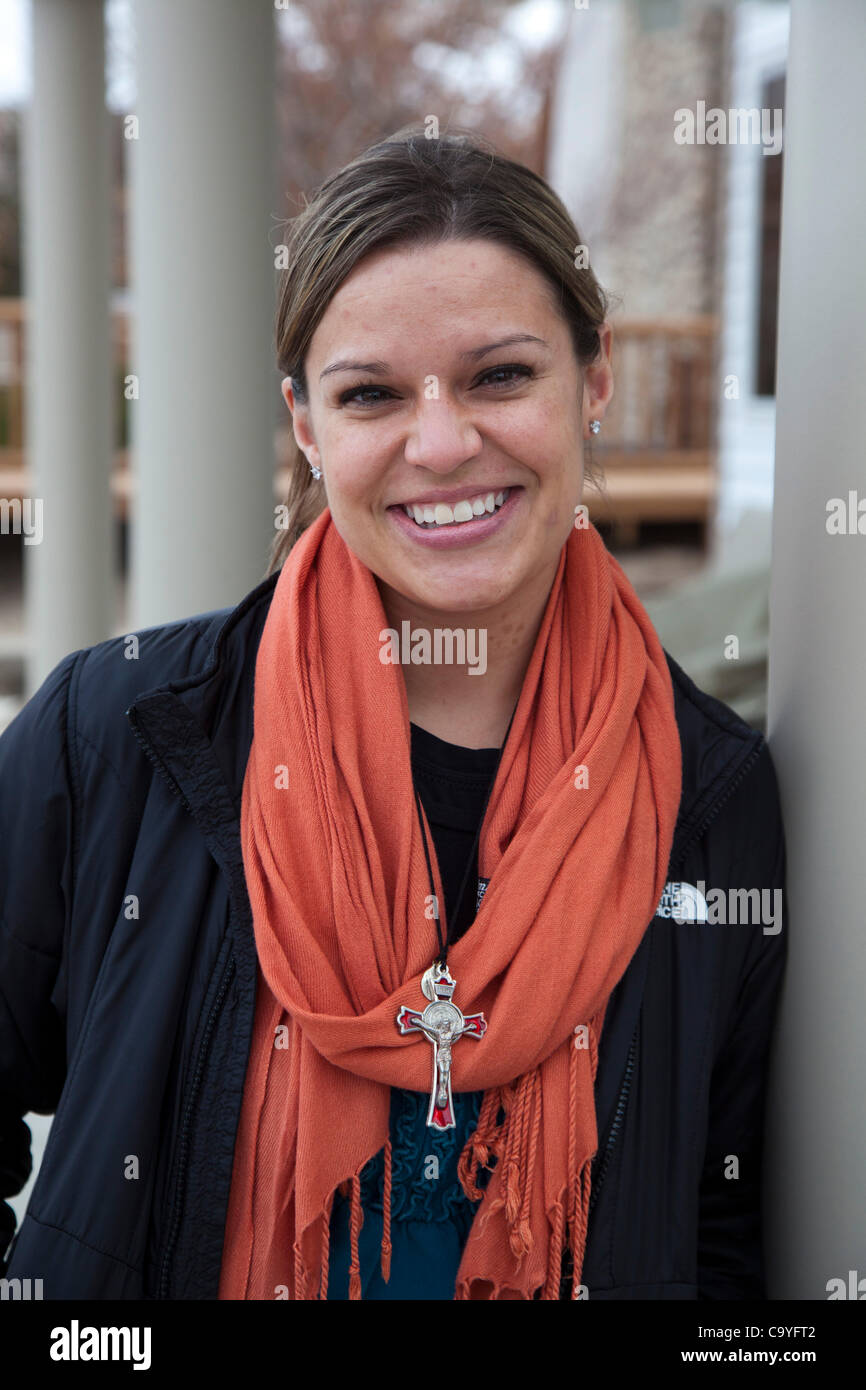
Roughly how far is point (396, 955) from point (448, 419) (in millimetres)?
691

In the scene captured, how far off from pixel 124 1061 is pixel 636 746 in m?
0.80

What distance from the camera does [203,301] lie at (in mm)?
3232

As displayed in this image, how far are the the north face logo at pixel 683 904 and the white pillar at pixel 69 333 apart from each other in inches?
135

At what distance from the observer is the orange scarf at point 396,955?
175 cm

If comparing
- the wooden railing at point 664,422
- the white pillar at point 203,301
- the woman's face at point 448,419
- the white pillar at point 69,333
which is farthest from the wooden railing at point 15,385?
Answer: the woman's face at point 448,419

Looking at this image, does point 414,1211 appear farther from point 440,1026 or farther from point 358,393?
point 358,393

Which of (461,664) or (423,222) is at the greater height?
(423,222)

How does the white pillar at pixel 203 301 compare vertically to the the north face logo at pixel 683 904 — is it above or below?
above

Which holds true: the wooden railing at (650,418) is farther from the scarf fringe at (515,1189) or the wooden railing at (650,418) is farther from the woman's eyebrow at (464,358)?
the scarf fringe at (515,1189)

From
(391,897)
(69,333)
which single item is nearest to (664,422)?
(69,333)

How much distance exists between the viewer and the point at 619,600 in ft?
6.92

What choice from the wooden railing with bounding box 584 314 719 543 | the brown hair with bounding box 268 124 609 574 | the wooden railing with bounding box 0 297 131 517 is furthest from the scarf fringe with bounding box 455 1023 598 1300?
the wooden railing with bounding box 584 314 719 543

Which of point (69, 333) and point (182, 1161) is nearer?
point (182, 1161)

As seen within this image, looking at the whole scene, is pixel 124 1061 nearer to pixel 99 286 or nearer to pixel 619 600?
pixel 619 600
